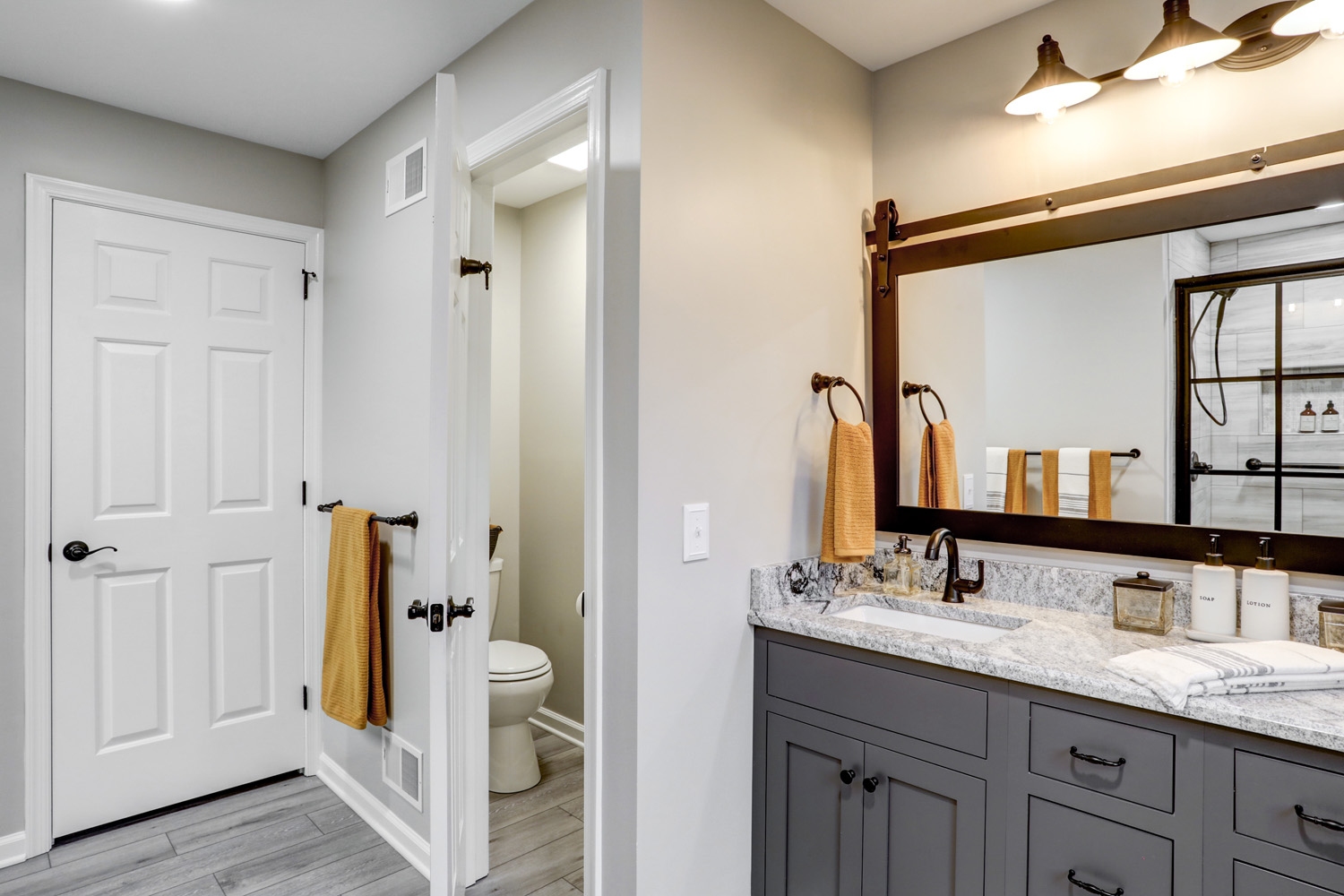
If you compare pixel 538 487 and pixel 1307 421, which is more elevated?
pixel 1307 421

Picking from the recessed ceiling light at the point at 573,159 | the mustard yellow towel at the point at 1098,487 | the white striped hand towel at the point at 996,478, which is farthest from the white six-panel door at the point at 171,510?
the mustard yellow towel at the point at 1098,487

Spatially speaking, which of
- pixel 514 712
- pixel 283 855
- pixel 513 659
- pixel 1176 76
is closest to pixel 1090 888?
pixel 1176 76

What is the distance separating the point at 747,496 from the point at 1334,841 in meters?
1.21

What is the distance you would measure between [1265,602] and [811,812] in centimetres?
109

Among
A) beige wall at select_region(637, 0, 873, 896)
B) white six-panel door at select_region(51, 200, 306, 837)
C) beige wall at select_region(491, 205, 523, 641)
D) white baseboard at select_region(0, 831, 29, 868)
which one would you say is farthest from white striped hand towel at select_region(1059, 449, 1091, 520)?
white baseboard at select_region(0, 831, 29, 868)

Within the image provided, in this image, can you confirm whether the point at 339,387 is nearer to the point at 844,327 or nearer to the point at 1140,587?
the point at 844,327

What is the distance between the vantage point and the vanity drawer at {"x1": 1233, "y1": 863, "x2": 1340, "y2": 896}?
3.71ft

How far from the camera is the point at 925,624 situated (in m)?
1.92

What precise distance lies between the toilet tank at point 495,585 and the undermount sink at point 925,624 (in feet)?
5.71

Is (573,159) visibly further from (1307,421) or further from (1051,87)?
(1307,421)

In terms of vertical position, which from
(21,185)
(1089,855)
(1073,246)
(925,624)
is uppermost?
(21,185)

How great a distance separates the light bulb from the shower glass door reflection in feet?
1.48

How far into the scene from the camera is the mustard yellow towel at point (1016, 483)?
6.38ft

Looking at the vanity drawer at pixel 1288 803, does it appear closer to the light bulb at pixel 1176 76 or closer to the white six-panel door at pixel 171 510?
the light bulb at pixel 1176 76
